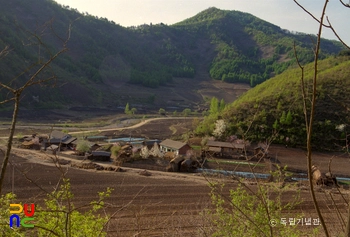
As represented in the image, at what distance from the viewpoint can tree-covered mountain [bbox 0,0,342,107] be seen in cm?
8638

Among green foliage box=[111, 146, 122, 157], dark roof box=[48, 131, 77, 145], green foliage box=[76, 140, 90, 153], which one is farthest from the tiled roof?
dark roof box=[48, 131, 77, 145]

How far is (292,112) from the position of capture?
151ft

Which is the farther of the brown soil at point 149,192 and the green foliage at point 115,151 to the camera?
the green foliage at point 115,151

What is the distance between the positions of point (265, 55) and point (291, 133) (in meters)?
129

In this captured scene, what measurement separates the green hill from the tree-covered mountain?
2574cm

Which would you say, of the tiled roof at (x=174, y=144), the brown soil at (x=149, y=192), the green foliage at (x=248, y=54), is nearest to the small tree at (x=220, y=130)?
the tiled roof at (x=174, y=144)

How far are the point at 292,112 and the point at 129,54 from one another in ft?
329

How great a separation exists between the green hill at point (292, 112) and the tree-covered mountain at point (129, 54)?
2574 centimetres

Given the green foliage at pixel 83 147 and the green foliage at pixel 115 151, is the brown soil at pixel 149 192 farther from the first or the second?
the green foliage at pixel 83 147

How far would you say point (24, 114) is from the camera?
64.8 m

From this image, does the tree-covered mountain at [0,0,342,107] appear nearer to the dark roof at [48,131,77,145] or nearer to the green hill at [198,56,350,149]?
the green hill at [198,56,350,149]

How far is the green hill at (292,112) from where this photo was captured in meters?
42.8

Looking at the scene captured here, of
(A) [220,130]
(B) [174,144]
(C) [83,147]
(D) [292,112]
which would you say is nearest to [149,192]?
(C) [83,147]

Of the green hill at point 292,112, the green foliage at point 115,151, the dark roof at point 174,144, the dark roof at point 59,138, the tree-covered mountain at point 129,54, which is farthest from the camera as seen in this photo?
the tree-covered mountain at point 129,54
